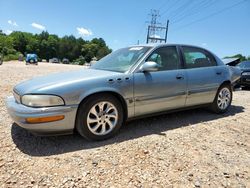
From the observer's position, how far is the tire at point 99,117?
11.1 ft

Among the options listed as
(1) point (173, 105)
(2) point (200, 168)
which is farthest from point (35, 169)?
(1) point (173, 105)

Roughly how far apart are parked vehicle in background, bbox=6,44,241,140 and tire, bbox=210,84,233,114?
0.02 meters

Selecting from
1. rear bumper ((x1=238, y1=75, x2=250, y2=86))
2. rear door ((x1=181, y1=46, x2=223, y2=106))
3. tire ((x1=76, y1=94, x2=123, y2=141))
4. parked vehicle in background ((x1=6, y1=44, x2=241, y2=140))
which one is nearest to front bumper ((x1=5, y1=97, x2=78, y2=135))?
parked vehicle in background ((x1=6, y1=44, x2=241, y2=140))


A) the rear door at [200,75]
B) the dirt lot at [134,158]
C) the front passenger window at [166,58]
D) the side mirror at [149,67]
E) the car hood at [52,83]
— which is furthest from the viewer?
the rear door at [200,75]

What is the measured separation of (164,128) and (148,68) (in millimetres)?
1114

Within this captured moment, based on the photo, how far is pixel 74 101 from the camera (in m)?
3.26

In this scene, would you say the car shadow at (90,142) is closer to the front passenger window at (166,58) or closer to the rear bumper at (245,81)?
the front passenger window at (166,58)

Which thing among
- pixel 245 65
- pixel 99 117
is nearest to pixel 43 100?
pixel 99 117

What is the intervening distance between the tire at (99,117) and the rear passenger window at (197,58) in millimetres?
1786

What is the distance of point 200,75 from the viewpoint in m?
4.68

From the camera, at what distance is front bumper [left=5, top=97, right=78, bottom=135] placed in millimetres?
3094

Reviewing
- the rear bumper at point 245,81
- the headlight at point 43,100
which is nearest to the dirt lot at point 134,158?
the headlight at point 43,100

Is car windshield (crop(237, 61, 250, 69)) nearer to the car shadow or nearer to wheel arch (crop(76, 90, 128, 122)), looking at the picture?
the car shadow

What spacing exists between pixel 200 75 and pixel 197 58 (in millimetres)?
393
